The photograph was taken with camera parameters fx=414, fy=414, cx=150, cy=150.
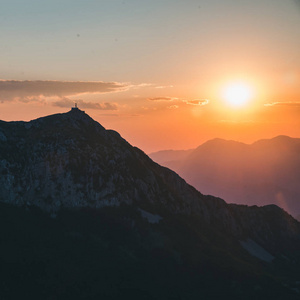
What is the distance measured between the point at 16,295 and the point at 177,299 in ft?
235

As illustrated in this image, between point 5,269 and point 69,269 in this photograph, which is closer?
point 5,269

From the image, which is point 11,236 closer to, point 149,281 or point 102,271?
point 102,271

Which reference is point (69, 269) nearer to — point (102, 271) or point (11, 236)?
point (102, 271)

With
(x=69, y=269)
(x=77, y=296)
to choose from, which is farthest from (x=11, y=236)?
(x=77, y=296)

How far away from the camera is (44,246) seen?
7864 inches

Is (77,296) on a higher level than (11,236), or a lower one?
lower

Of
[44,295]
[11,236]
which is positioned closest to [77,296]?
[44,295]

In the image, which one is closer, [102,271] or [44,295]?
[44,295]

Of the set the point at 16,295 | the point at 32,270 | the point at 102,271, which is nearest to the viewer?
the point at 16,295

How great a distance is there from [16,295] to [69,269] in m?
27.8

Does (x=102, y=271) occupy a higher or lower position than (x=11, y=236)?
lower

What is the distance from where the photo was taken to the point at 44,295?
175 metres

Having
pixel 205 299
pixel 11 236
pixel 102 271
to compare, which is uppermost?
pixel 11 236

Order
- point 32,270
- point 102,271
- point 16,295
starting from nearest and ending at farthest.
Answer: point 16,295 → point 32,270 → point 102,271
